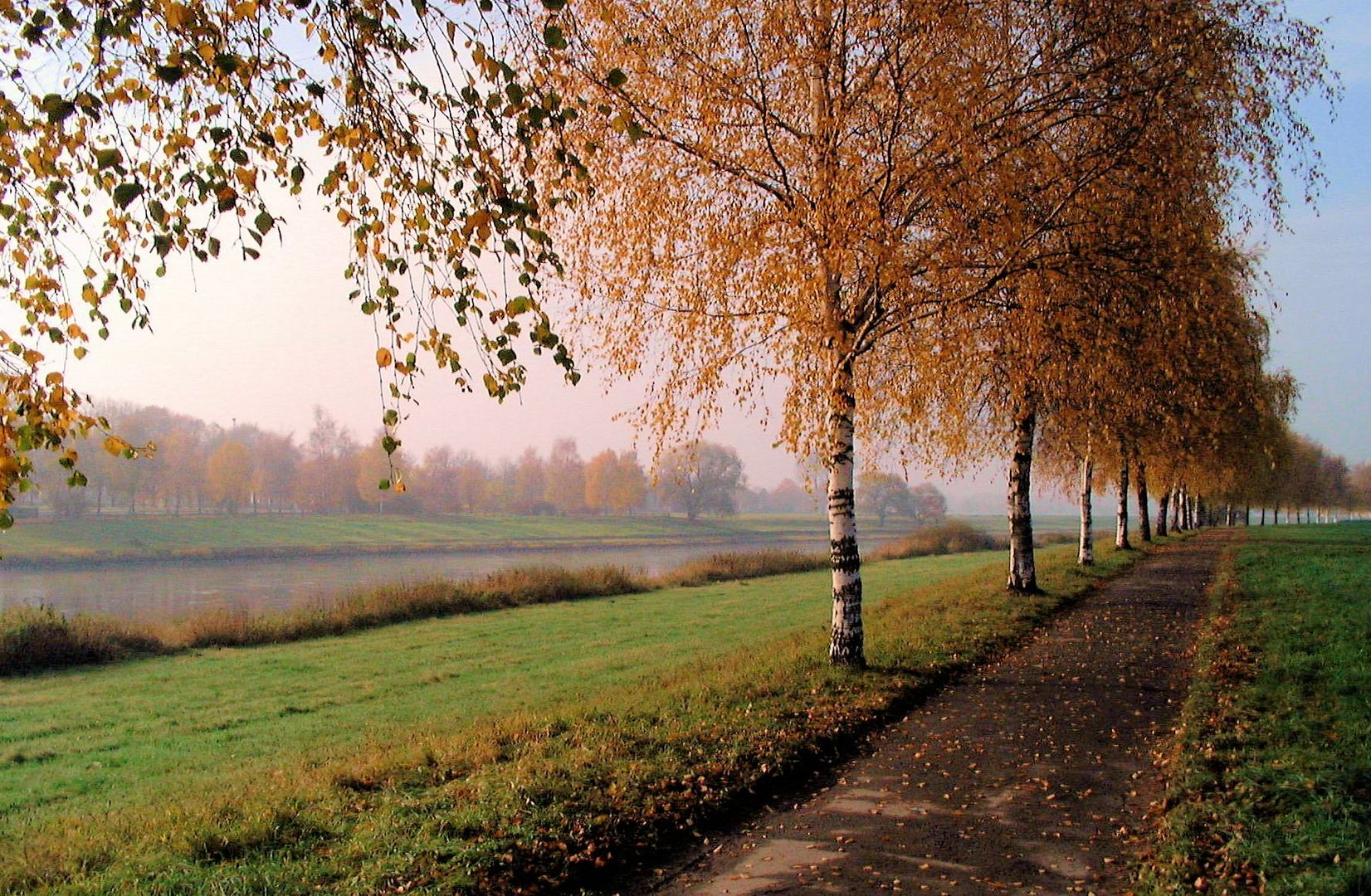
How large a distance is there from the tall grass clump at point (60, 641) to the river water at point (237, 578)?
3.45 meters

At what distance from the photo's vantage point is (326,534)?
2783 inches

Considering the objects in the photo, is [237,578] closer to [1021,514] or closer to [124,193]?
[1021,514]

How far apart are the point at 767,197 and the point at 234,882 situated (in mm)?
9393

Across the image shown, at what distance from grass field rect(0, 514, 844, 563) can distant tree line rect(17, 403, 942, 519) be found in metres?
2.94

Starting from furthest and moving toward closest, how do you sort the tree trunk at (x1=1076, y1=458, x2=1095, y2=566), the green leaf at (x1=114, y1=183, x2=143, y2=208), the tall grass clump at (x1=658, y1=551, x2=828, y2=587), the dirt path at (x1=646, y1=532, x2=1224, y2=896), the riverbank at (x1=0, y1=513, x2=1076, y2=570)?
the riverbank at (x1=0, y1=513, x2=1076, y2=570) → the tall grass clump at (x1=658, y1=551, x2=828, y2=587) → the tree trunk at (x1=1076, y1=458, x2=1095, y2=566) → the dirt path at (x1=646, y1=532, x2=1224, y2=896) → the green leaf at (x1=114, y1=183, x2=143, y2=208)

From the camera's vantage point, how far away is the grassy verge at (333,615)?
19.1 m

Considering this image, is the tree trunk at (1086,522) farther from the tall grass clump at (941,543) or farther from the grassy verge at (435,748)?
the tall grass clump at (941,543)

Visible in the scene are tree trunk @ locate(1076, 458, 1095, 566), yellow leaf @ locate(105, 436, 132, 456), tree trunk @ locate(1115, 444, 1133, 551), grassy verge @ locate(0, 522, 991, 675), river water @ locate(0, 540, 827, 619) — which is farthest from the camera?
tree trunk @ locate(1115, 444, 1133, 551)

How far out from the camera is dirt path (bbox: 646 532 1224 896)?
213 inches

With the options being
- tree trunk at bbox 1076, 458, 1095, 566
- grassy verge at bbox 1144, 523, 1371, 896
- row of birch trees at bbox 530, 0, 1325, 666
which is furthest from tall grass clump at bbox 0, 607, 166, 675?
tree trunk at bbox 1076, 458, 1095, 566

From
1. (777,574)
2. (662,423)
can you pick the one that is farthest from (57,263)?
(777,574)

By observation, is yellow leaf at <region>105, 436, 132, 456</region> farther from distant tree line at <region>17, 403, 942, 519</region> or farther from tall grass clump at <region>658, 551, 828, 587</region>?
distant tree line at <region>17, 403, 942, 519</region>

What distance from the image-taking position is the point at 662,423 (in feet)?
37.3

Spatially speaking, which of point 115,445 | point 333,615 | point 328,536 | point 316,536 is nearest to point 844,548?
point 115,445
